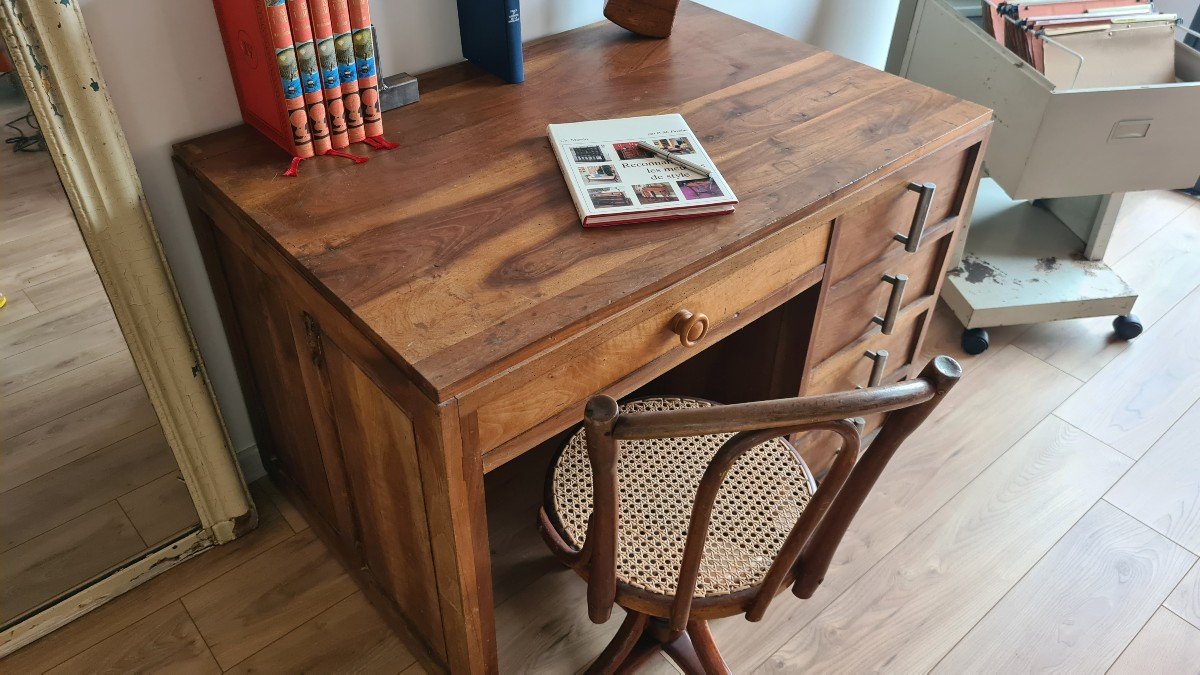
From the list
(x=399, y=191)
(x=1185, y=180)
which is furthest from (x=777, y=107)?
(x=1185, y=180)

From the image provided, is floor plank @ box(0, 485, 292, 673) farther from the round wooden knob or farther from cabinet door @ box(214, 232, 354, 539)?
the round wooden knob

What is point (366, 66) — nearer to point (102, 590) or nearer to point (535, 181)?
point (535, 181)

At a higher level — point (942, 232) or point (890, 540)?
point (942, 232)

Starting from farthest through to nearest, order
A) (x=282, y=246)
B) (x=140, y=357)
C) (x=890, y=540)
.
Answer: (x=890, y=540), (x=140, y=357), (x=282, y=246)

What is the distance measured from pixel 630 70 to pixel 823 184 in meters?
0.46

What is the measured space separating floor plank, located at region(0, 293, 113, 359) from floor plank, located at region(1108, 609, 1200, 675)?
5.44ft

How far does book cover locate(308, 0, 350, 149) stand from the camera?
117cm

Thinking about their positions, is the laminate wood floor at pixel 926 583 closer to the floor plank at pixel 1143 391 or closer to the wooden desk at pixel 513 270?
the floor plank at pixel 1143 391

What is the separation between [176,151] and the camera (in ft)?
4.23

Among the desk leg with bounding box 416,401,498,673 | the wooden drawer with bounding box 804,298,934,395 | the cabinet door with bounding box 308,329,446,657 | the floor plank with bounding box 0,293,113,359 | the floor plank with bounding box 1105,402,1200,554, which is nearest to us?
the desk leg with bounding box 416,401,498,673

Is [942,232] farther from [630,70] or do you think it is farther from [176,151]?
[176,151]

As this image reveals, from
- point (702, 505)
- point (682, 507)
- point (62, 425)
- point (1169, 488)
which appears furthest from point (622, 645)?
point (1169, 488)

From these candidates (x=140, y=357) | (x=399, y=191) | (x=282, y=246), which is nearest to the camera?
(x=282, y=246)

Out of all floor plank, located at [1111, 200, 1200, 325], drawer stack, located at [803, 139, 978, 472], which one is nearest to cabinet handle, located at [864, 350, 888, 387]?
drawer stack, located at [803, 139, 978, 472]
